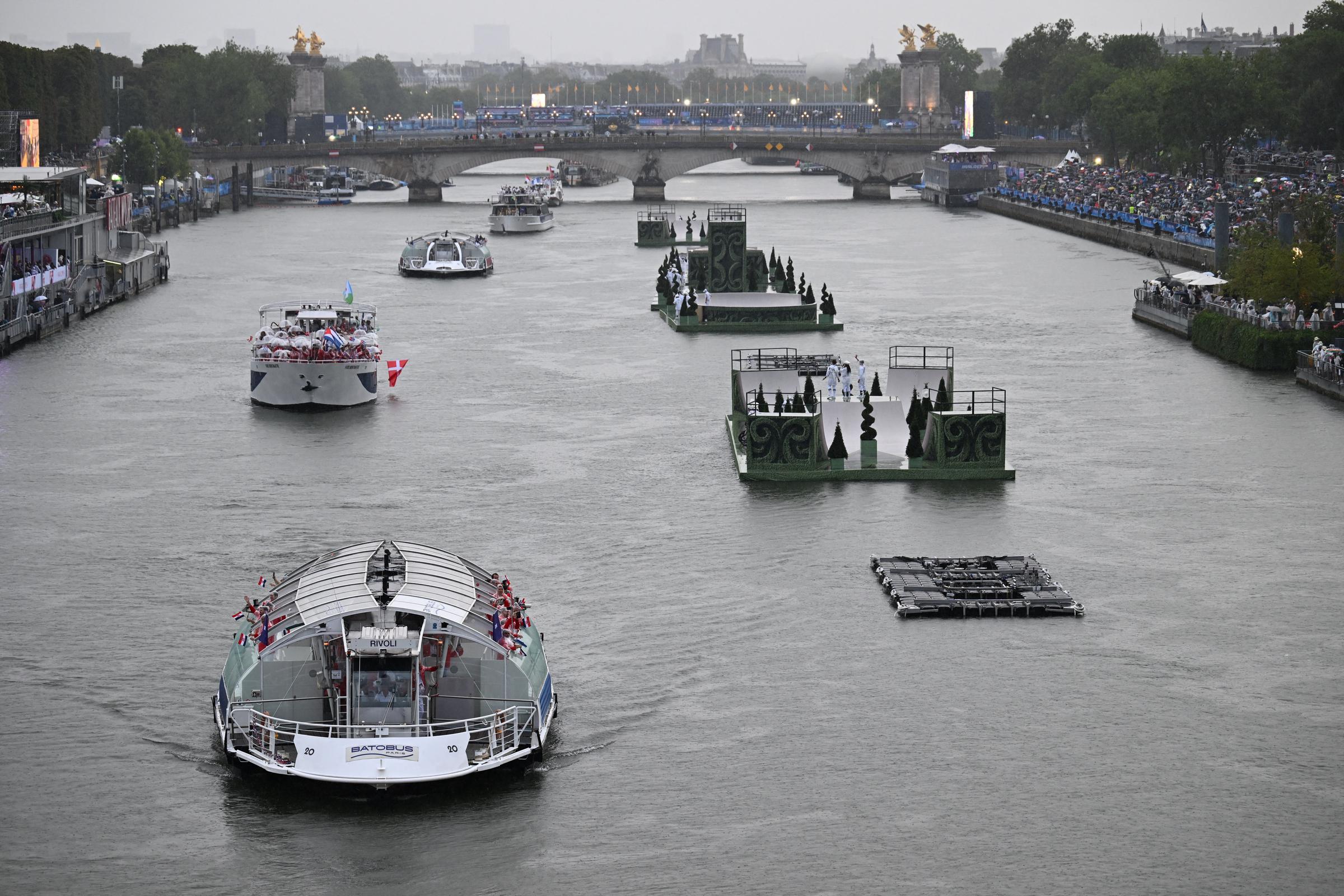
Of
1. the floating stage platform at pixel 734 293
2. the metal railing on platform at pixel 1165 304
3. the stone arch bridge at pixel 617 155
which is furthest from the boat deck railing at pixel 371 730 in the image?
the stone arch bridge at pixel 617 155

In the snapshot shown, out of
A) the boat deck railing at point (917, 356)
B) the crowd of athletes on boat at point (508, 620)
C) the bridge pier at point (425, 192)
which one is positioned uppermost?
the bridge pier at point (425, 192)

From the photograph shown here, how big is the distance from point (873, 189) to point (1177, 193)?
164ft

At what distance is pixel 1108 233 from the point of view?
118 metres

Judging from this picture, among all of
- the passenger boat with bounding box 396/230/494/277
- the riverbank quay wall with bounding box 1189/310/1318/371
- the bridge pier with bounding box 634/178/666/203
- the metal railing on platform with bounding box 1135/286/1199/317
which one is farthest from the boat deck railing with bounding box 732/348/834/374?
the bridge pier with bounding box 634/178/666/203

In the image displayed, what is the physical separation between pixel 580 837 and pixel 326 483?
2333cm

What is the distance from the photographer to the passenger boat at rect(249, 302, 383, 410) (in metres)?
60.4

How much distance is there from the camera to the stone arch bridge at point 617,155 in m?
170

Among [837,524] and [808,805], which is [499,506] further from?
[808,805]

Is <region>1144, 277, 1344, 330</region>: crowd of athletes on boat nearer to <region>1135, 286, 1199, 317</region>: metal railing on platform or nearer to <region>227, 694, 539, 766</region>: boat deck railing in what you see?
<region>1135, 286, 1199, 317</region>: metal railing on platform

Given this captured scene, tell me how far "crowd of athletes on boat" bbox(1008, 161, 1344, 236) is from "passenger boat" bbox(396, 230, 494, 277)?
34.9 m

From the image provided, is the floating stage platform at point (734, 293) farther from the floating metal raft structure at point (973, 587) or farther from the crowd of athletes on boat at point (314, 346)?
the floating metal raft structure at point (973, 587)

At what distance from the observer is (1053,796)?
28750mm

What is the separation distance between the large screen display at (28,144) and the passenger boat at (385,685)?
8686 cm

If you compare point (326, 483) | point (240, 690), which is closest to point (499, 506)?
point (326, 483)
